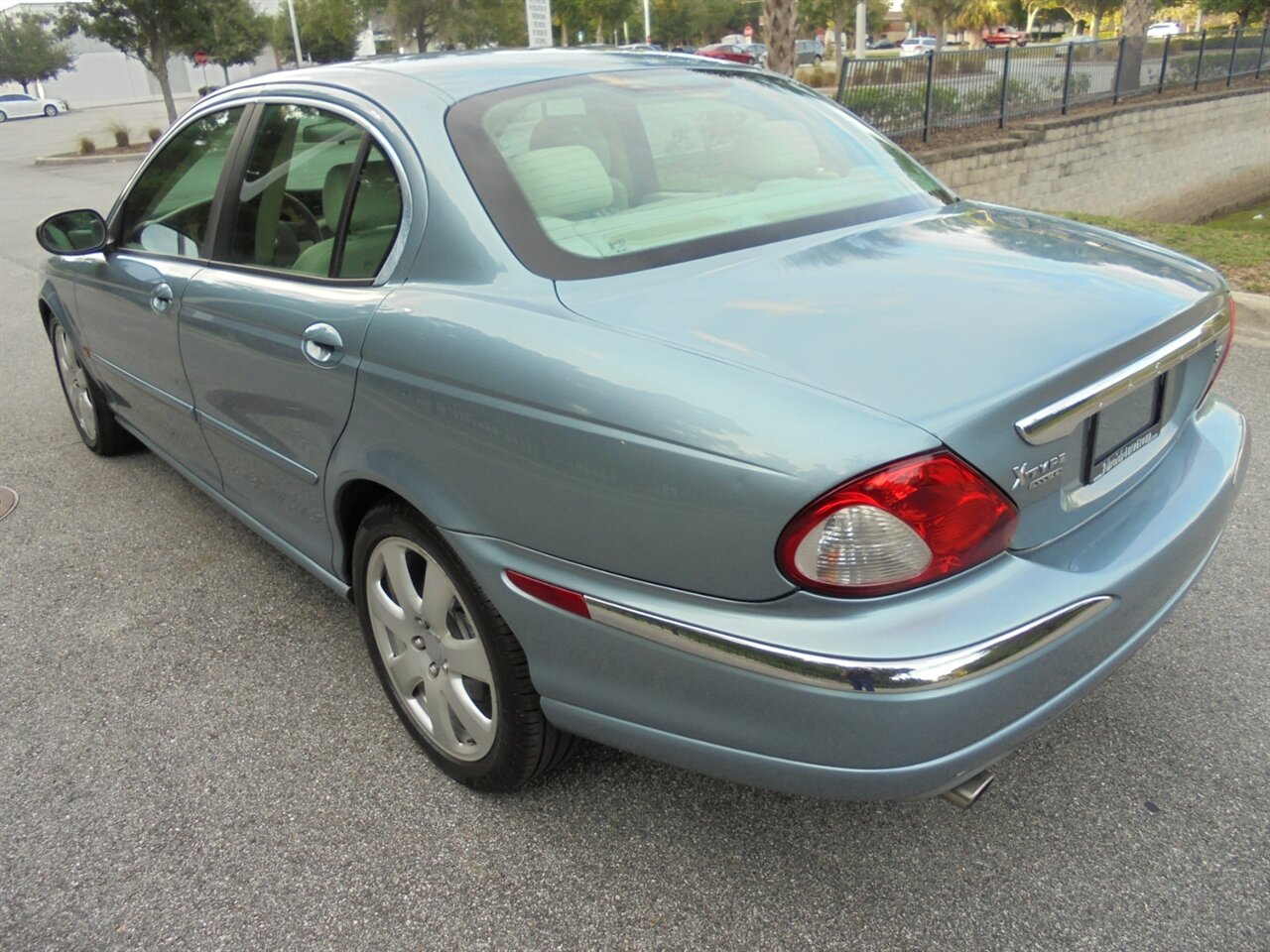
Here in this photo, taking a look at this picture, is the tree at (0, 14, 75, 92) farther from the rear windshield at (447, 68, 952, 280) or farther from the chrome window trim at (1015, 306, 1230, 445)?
the chrome window trim at (1015, 306, 1230, 445)

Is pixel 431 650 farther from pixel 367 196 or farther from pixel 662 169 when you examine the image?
pixel 662 169

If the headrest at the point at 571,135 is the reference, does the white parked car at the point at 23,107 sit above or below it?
below

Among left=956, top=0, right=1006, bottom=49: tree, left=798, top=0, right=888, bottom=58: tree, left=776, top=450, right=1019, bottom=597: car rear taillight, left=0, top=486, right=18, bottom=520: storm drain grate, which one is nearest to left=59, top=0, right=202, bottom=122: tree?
left=0, top=486, right=18, bottom=520: storm drain grate

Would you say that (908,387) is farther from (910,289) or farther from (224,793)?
(224,793)

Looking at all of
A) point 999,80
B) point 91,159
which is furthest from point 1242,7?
point 91,159

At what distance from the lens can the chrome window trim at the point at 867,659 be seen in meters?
1.61

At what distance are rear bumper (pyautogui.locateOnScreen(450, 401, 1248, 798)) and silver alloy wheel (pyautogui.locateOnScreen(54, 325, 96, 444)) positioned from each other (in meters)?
3.39

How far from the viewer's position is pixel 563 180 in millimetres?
2355

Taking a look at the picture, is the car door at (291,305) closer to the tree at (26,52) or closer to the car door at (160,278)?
the car door at (160,278)

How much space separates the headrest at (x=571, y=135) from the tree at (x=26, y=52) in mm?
72707

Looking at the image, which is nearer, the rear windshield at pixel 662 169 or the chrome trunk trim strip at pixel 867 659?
the chrome trunk trim strip at pixel 867 659

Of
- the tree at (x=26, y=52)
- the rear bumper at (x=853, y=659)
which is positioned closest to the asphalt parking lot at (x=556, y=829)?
the rear bumper at (x=853, y=659)

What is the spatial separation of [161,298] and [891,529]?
2569mm

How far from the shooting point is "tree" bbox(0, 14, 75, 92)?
62.3 m
